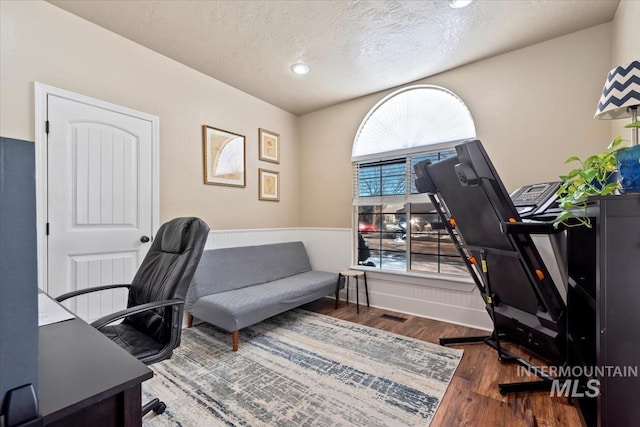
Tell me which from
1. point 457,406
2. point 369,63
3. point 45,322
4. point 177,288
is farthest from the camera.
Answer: point 369,63

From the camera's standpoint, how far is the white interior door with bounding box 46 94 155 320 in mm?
2100

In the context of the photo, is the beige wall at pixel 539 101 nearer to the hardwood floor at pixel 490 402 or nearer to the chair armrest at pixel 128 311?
the hardwood floor at pixel 490 402

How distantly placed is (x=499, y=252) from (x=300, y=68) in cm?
247

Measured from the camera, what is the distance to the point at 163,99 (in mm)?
2738

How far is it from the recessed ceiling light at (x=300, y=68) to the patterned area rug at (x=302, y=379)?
2.66 m

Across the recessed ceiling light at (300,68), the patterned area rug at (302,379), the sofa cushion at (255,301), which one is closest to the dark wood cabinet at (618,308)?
the patterned area rug at (302,379)

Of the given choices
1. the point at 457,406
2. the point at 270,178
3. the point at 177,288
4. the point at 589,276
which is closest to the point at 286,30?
the point at 270,178

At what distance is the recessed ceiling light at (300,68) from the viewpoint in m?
2.85

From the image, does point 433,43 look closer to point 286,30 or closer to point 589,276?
point 286,30

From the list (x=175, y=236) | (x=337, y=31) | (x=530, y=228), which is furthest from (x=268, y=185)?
(x=530, y=228)

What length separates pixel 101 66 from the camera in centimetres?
233

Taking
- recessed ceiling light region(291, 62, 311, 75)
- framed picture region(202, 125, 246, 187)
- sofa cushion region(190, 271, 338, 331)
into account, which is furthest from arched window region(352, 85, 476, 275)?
framed picture region(202, 125, 246, 187)

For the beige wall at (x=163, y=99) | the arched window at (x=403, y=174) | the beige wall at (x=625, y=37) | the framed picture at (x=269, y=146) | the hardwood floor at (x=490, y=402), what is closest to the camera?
the hardwood floor at (x=490, y=402)

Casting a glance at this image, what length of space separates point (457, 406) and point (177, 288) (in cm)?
172
